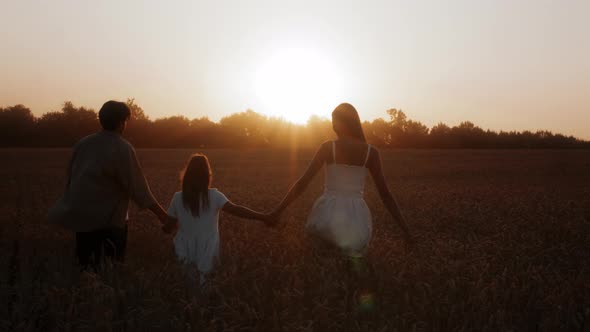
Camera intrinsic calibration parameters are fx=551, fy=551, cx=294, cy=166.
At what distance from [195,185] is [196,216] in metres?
0.28

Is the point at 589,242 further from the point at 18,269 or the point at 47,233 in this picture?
the point at 47,233

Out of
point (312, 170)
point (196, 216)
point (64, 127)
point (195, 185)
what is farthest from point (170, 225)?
point (64, 127)

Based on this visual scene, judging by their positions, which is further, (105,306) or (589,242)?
(589,242)

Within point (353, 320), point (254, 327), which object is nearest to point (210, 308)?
point (254, 327)

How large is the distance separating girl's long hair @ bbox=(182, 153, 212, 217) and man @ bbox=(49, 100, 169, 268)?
363mm

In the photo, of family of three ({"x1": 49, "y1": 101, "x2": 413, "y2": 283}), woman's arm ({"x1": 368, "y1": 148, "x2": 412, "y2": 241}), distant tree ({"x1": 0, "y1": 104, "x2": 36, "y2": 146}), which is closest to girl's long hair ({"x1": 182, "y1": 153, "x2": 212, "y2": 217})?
family of three ({"x1": 49, "y1": 101, "x2": 413, "y2": 283})

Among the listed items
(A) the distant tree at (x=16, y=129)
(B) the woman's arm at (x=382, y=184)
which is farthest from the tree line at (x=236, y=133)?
(B) the woman's arm at (x=382, y=184)

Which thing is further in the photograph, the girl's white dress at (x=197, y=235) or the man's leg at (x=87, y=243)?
the man's leg at (x=87, y=243)

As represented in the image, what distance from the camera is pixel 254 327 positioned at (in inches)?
110

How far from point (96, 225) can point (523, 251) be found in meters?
5.03

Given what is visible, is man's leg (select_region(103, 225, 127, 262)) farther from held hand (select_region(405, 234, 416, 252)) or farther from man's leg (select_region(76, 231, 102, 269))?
held hand (select_region(405, 234, 416, 252))

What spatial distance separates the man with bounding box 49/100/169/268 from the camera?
5000 millimetres

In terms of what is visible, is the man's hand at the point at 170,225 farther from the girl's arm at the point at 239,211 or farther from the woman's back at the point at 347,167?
the woman's back at the point at 347,167

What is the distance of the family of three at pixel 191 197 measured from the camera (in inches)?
187
